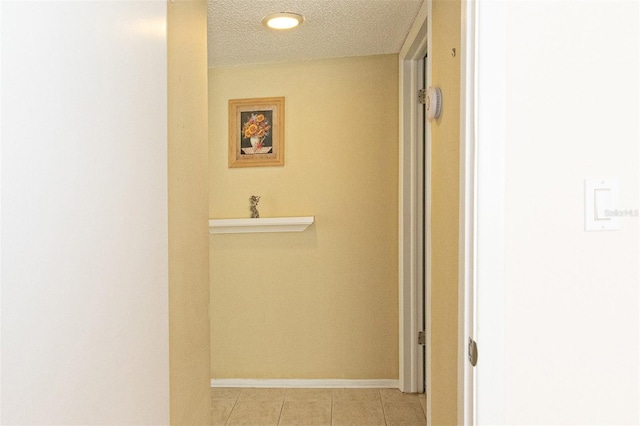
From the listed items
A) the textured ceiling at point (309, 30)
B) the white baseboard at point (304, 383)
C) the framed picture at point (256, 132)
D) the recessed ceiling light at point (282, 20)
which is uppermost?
the textured ceiling at point (309, 30)

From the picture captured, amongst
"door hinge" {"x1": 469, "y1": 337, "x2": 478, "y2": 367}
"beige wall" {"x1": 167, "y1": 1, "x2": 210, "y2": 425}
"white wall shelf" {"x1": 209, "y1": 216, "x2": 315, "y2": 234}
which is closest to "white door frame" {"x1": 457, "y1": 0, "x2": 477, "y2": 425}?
"door hinge" {"x1": 469, "y1": 337, "x2": 478, "y2": 367}

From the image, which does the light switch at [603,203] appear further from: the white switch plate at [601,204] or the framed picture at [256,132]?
the framed picture at [256,132]

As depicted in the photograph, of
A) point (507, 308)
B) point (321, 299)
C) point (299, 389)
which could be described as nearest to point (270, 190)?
point (321, 299)

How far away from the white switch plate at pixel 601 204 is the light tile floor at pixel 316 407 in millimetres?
2023

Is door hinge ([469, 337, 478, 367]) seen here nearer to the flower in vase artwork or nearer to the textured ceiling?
the textured ceiling

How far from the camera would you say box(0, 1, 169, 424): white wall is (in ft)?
2.42

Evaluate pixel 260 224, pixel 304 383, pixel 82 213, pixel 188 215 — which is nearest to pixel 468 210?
pixel 82 213

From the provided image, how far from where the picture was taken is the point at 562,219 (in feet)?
3.23

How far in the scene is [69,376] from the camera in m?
0.87

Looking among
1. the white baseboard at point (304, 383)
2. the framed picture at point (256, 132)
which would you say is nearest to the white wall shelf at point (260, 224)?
the framed picture at point (256, 132)

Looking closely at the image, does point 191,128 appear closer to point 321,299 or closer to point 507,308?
point 507,308

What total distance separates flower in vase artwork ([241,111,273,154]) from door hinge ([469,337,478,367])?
2.37 meters

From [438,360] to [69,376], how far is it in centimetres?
142

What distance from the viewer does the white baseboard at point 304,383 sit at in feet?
10.4
